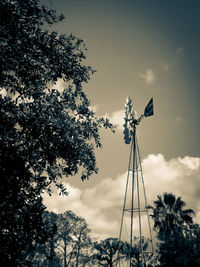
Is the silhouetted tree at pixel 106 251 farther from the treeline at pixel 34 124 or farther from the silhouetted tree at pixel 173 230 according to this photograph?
the treeline at pixel 34 124

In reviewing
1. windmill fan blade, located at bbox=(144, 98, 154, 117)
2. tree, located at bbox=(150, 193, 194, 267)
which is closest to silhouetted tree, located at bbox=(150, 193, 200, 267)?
tree, located at bbox=(150, 193, 194, 267)

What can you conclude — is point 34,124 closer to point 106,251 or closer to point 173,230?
point 173,230

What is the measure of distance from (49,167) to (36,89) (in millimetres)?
2824

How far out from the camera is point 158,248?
1842cm

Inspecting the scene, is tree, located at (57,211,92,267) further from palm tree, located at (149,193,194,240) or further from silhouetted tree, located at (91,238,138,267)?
palm tree, located at (149,193,194,240)

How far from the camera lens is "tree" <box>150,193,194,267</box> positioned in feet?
54.0

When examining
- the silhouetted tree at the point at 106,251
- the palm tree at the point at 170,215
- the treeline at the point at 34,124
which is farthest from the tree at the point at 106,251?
the treeline at the point at 34,124

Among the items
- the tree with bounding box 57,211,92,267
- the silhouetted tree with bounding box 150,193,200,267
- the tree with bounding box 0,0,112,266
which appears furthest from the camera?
the tree with bounding box 57,211,92,267

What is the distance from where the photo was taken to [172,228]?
1825 centimetres

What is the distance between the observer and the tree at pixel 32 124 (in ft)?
18.0

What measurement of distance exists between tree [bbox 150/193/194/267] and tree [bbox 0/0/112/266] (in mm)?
13944

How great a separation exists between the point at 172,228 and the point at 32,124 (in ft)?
59.3

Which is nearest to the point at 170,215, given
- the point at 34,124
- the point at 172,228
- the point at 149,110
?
the point at 172,228

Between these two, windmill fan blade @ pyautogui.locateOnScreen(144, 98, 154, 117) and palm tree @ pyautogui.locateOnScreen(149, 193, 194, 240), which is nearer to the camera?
windmill fan blade @ pyautogui.locateOnScreen(144, 98, 154, 117)
